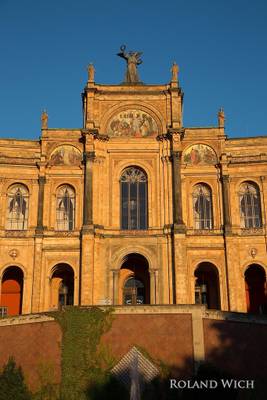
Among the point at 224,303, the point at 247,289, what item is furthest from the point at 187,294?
the point at 247,289

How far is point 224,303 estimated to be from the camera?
1516 inches

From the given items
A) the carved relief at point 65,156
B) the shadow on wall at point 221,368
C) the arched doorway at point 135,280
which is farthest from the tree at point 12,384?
the carved relief at point 65,156

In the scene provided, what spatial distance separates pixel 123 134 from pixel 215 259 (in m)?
11.9

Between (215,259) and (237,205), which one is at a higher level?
(237,205)

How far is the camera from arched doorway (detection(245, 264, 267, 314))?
4034cm

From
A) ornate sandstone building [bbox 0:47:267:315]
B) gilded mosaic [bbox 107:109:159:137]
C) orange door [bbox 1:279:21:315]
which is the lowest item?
orange door [bbox 1:279:21:315]

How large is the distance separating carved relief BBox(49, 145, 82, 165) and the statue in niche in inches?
381

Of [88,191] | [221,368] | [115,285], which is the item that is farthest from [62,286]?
[221,368]

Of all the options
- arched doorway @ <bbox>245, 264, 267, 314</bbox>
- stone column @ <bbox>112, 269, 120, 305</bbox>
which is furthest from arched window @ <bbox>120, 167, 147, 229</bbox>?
arched doorway @ <bbox>245, 264, 267, 314</bbox>

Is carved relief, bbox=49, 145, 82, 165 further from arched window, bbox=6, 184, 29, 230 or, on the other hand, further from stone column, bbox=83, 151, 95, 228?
arched window, bbox=6, 184, 29, 230

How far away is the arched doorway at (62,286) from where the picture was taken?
40.7 meters

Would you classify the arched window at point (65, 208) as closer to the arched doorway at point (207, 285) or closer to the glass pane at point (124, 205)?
the glass pane at point (124, 205)

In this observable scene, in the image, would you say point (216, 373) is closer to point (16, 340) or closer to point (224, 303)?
point (16, 340)

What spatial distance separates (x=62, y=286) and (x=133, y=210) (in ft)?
25.4
